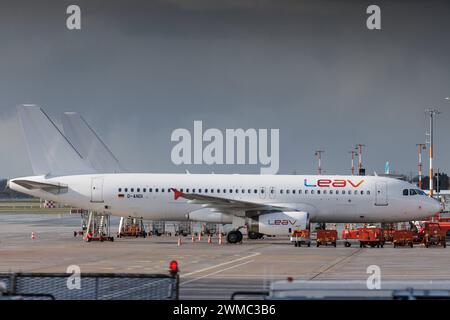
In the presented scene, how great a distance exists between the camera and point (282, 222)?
55906 mm

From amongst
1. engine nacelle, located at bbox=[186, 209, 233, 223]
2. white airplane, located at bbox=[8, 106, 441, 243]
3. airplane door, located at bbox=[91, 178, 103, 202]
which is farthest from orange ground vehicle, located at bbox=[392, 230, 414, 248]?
airplane door, located at bbox=[91, 178, 103, 202]

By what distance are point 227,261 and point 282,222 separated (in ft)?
50.9

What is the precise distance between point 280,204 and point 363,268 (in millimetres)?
23606

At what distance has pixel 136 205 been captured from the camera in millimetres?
59812

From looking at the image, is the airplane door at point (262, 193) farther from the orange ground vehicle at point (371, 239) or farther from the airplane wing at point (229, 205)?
the orange ground vehicle at point (371, 239)

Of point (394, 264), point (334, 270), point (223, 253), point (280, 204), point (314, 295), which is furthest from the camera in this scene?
point (280, 204)

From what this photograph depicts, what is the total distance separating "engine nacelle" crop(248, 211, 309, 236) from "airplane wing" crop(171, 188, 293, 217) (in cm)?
115

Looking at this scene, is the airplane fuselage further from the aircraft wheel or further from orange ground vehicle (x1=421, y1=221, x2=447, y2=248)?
orange ground vehicle (x1=421, y1=221, x2=447, y2=248)

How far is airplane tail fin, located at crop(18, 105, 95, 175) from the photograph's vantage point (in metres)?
63.1

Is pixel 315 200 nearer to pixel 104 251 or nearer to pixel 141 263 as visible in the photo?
pixel 104 251

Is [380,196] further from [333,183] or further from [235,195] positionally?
[235,195]

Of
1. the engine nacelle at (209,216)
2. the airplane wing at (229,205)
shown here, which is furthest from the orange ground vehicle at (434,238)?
the engine nacelle at (209,216)

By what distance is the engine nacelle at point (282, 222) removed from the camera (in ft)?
183

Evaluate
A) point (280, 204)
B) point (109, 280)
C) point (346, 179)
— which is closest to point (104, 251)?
point (280, 204)
